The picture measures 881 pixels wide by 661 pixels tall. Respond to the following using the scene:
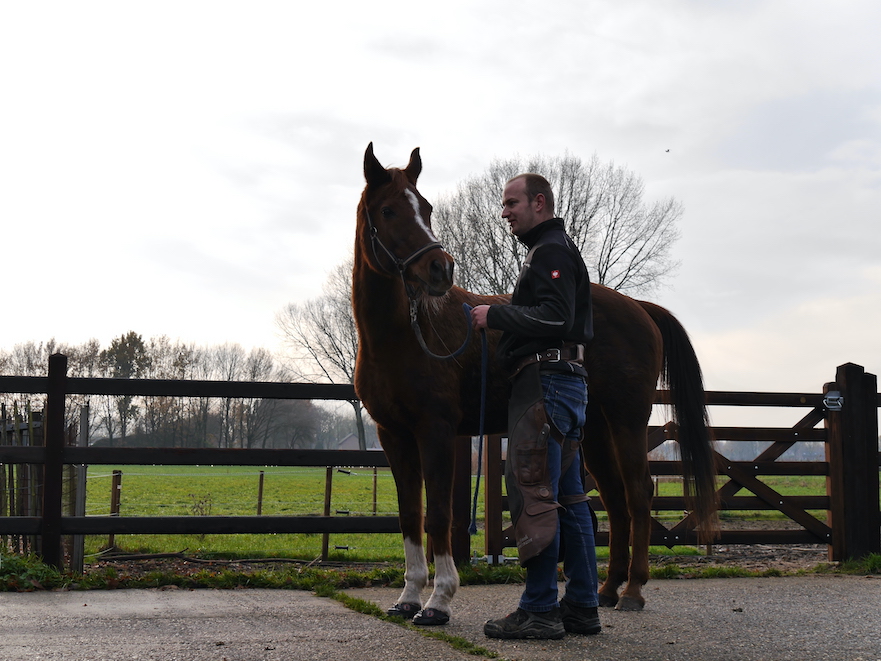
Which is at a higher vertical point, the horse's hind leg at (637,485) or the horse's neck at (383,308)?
the horse's neck at (383,308)

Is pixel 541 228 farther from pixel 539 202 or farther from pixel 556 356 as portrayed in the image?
pixel 556 356

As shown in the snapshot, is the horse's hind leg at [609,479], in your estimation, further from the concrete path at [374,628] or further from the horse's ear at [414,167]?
the horse's ear at [414,167]

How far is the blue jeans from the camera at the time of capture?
3596mm

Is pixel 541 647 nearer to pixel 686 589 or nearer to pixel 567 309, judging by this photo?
pixel 567 309

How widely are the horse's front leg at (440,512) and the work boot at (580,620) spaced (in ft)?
1.93

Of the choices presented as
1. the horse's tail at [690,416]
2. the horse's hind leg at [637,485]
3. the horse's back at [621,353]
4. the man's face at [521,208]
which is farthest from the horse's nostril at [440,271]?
the horse's tail at [690,416]

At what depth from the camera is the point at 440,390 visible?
14.0ft

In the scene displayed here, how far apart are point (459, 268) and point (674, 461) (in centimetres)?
2721

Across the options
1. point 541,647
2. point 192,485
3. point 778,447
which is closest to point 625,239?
point 192,485

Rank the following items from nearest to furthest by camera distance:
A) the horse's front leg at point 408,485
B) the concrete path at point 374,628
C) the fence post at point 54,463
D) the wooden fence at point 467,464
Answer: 1. the concrete path at point 374,628
2. the horse's front leg at point 408,485
3. the fence post at point 54,463
4. the wooden fence at point 467,464

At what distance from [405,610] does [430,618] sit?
291 mm

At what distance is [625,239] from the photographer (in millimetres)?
34594

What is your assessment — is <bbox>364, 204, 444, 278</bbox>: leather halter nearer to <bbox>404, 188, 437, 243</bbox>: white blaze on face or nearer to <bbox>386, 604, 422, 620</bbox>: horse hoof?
<bbox>404, 188, 437, 243</bbox>: white blaze on face

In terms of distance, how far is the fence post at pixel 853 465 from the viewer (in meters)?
7.11
